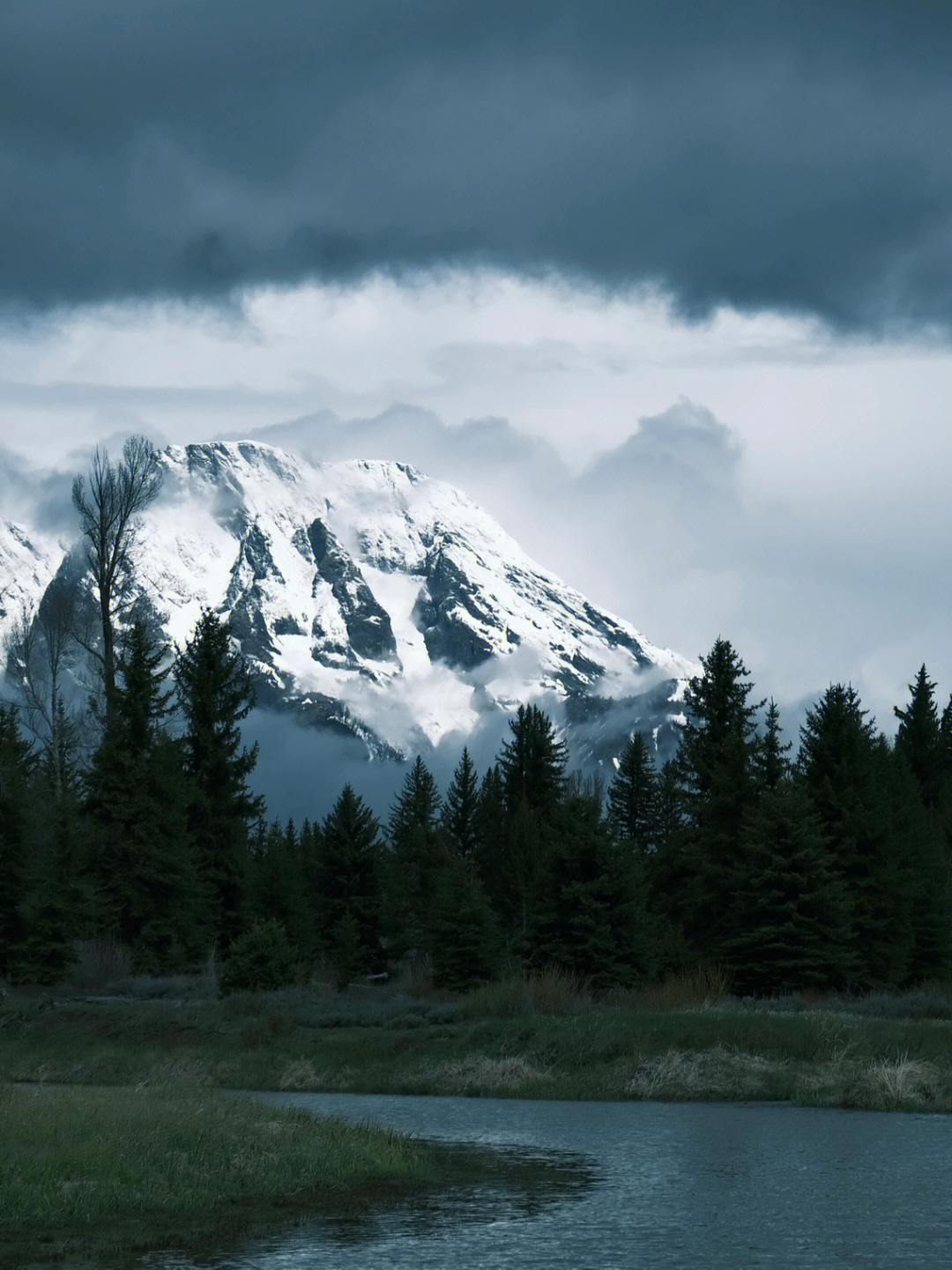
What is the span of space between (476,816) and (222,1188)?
99376 mm

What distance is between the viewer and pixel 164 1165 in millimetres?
20891

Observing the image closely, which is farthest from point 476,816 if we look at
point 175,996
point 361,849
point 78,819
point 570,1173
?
point 570,1173

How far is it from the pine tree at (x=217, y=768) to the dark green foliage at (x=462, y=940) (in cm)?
1776

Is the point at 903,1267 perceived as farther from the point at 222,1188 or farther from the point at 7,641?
the point at 7,641

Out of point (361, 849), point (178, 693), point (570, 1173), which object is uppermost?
point (178, 693)

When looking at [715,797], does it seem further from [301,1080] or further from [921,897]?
[301,1080]

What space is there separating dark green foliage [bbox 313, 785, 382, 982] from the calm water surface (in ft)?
152

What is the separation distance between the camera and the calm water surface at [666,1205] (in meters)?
17.0

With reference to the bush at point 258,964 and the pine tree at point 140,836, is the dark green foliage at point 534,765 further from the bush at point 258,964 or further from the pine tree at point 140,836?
the bush at point 258,964

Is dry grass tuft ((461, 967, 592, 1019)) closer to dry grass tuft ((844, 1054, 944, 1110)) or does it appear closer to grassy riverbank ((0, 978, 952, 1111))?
grassy riverbank ((0, 978, 952, 1111))

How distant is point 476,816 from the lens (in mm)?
119938

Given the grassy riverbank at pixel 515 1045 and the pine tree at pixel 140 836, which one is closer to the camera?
the grassy riverbank at pixel 515 1045

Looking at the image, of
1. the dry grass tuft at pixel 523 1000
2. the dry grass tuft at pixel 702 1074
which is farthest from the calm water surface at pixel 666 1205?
the dry grass tuft at pixel 523 1000

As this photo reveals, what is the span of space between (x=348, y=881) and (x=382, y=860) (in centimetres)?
264
